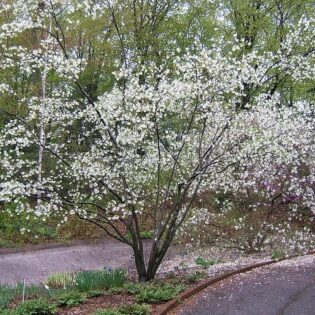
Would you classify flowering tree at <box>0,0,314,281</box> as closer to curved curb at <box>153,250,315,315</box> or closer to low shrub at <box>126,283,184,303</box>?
curved curb at <box>153,250,315,315</box>

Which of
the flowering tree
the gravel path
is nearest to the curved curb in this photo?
the gravel path

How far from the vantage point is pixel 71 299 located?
667 centimetres

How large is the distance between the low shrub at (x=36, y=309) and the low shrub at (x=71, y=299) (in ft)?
1.32

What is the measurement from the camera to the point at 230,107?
9.59m

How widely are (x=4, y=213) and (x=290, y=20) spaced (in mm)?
14233

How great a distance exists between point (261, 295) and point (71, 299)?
2.71 meters

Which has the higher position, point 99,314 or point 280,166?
point 280,166

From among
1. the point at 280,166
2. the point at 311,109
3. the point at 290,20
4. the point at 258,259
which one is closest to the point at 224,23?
the point at 290,20

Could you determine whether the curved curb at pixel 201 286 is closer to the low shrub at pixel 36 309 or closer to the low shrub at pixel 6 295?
the low shrub at pixel 36 309

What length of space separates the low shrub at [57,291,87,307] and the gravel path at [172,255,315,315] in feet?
4.30

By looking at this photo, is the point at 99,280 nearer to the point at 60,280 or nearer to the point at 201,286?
the point at 201,286

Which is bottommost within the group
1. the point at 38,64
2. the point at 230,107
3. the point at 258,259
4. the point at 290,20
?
the point at 258,259

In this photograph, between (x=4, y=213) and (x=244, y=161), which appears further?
(x=4, y=213)

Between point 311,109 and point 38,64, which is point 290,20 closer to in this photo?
point 311,109
